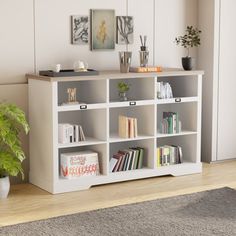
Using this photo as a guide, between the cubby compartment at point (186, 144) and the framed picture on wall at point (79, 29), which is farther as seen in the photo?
the cubby compartment at point (186, 144)

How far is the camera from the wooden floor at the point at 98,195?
4.64 meters

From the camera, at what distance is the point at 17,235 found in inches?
163

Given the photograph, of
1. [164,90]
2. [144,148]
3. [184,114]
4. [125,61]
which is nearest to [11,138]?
[125,61]

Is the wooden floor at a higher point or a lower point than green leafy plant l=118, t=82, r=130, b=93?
lower

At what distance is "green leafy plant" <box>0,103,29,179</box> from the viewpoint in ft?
15.9

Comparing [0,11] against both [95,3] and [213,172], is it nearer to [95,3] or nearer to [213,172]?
[95,3]

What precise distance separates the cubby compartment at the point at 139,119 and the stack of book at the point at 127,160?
0.16 metres

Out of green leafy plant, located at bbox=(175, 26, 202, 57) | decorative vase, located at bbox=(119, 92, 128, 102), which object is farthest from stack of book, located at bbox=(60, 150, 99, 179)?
green leafy plant, located at bbox=(175, 26, 202, 57)

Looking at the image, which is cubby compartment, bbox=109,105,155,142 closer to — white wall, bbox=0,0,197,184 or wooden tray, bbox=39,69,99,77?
white wall, bbox=0,0,197,184

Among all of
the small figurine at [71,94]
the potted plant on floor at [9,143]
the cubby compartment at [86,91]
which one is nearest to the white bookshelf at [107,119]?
the cubby compartment at [86,91]

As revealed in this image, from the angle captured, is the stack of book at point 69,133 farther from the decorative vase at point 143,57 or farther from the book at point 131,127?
the decorative vase at point 143,57

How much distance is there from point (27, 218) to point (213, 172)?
6.98 feet

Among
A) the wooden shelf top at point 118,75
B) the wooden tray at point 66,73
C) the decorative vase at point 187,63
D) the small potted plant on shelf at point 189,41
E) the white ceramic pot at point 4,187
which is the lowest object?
the white ceramic pot at point 4,187

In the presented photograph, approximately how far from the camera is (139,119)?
5.75 metres
